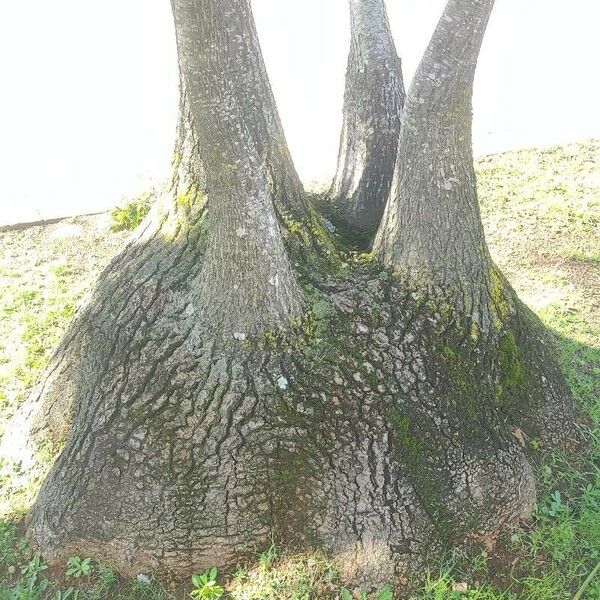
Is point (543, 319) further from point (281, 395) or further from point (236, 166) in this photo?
point (236, 166)

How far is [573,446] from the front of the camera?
140 inches

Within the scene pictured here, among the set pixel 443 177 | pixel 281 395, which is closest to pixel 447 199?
pixel 443 177

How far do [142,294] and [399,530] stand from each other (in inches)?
63.1

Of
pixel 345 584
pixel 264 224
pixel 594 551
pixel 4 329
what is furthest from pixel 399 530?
pixel 4 329

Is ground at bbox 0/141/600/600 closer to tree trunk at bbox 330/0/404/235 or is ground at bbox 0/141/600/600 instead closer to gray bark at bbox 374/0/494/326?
gray bark at bbox 374/0/494/326

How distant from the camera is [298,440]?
2.87m

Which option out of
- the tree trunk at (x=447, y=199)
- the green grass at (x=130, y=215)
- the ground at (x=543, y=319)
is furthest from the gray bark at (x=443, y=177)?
the green grass at (x=130, y=215)

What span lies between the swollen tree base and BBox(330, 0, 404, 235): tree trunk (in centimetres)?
59

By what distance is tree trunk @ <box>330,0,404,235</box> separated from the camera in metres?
3.54

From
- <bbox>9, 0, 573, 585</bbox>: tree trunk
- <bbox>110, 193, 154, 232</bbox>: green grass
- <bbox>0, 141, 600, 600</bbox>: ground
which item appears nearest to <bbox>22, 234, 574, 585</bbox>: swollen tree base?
<bbox>9, 0, 573, 585</bbox>: tree trunk

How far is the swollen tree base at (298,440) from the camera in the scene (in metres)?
2.88

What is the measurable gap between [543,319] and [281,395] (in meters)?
2.49

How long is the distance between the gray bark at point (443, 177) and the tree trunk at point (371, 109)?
0.50 meters

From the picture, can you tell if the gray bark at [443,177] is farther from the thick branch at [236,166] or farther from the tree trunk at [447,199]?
the thick branch at [236,166]
